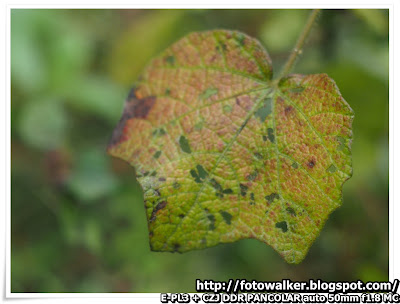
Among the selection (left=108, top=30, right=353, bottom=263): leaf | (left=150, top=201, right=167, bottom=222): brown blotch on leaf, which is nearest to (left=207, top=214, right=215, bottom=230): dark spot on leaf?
(left=108, top=30, right=353, bottom=263): leaf

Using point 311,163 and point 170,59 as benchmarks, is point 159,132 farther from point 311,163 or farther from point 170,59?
point 311,163

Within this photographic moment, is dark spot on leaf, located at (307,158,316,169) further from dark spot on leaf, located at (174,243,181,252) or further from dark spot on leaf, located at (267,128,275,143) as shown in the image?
dark spot on leaf, located at (174,243,181,252)

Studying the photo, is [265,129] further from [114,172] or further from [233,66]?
[114,172]

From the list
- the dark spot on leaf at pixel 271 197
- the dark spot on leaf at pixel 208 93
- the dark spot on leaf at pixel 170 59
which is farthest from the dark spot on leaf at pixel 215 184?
the dark spot on leaf at pixel 170 59

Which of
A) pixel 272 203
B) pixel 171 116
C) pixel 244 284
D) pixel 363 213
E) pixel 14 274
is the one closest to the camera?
pixel 272 203

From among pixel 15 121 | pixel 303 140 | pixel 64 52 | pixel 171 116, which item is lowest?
pixel 303 140

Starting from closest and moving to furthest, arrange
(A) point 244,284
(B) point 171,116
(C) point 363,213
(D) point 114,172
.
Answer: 1. (B) point 171,116
2. (A) point 244,284
3. (C) point 363,213
4. (D) point 114,172

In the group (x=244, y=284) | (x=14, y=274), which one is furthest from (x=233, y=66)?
(x=14, y=274)

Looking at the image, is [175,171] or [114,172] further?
[114,172]
